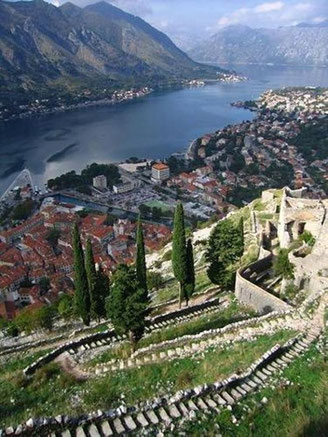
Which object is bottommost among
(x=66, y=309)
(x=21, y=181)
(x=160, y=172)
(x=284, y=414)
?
(x=160, y=172)

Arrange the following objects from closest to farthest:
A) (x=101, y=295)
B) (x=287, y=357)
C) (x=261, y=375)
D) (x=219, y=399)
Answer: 1. (x=219, y=399)
2. (x=261, y=375)
3. (x=287, y=357)
4. (x=101, y=295)

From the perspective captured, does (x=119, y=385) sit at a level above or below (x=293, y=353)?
below

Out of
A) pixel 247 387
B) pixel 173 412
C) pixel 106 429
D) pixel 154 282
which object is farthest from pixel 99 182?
pixel 106 429

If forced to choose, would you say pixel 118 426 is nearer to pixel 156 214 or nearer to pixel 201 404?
pixel 201 404

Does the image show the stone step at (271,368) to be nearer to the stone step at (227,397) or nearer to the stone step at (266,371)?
the stone step at (266,371)

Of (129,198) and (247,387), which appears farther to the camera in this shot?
(129,198)

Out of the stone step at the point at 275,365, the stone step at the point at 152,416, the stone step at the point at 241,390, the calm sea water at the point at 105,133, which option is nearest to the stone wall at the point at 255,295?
the stone step at the point at 275,365
